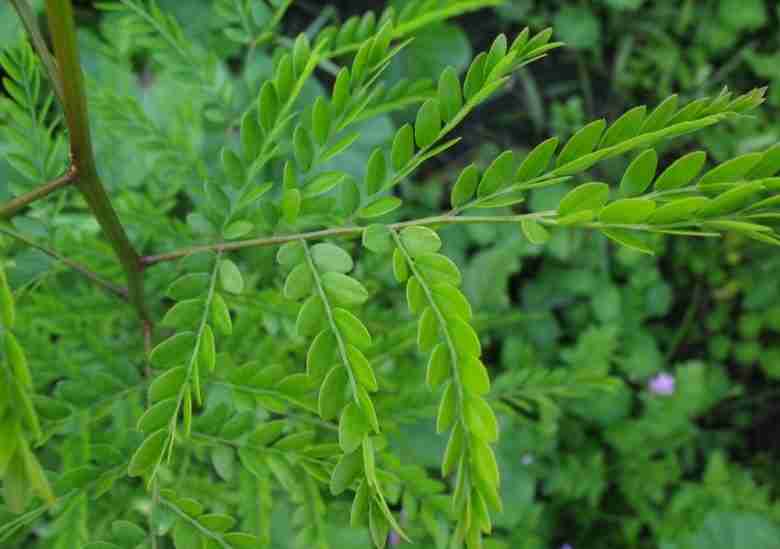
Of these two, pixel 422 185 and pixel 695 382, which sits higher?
pixel 422 185

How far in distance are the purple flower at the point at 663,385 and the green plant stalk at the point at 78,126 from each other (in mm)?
1287

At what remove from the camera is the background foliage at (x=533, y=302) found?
2.94 ft

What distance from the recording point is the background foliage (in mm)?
896

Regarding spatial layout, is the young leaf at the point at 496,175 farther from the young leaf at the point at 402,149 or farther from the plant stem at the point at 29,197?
the plant stem at the point at 29,197

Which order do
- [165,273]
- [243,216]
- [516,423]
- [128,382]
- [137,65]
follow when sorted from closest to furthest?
[243,216] → [128,382] → [165,273] → [516,423] → [137,65]

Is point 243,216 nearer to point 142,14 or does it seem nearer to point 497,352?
point 142,14

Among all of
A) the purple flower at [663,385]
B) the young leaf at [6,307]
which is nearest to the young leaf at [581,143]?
the young leaf at [6,307]

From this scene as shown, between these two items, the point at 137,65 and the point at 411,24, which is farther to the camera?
the point at 137,65

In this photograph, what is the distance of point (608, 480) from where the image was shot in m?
1.68

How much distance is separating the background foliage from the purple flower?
0.05m

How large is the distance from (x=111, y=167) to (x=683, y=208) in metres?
0.85

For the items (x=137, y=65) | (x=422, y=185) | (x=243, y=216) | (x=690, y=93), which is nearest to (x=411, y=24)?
(x=243, y=216)

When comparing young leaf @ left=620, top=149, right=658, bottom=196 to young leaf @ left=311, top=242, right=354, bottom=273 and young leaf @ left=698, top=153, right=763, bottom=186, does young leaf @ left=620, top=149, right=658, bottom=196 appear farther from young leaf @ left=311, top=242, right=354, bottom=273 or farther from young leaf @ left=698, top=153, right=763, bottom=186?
young leaf @ left=311, top=242, right=354, bottom=273

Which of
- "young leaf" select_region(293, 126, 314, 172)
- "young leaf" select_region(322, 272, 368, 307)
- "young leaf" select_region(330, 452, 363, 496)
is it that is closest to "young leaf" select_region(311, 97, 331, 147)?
"young leaf" select_region(293, 126, 314, 172)
